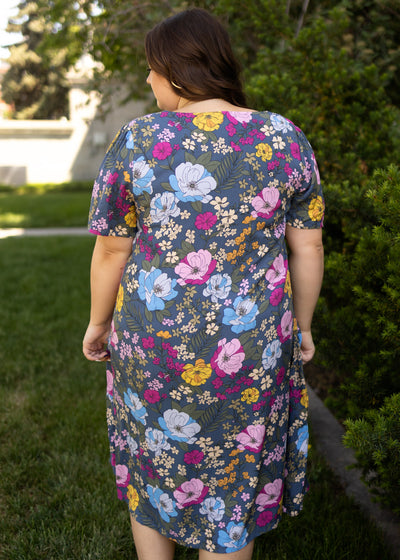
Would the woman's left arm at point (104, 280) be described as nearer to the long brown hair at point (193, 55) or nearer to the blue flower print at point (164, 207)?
the blue flower print at point (164, 207)

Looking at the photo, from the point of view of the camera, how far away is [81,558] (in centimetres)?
210

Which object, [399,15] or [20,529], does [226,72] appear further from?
[399,15]

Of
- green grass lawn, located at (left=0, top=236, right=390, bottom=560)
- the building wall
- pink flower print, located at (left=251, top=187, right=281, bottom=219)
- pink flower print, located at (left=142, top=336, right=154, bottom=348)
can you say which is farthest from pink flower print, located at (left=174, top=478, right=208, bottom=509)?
the building wall

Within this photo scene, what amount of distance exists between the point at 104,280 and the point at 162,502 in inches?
27.7

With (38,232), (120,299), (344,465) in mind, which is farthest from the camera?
(38,232)

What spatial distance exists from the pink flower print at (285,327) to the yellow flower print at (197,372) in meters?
0.24

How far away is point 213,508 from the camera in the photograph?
1.59m

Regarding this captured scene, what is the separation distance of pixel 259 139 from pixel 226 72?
239mm

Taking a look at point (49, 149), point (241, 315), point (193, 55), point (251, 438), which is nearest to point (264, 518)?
Result: point (251, 438)

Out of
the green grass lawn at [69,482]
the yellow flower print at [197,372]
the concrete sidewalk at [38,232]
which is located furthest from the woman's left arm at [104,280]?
the concrete sidewalk at [38,232]

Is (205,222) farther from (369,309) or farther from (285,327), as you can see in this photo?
(369,309)

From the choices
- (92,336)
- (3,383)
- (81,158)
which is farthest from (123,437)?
(81,158)

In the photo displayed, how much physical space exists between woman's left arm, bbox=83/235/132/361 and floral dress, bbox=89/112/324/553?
0.15ft

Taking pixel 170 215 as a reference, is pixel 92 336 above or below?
below
